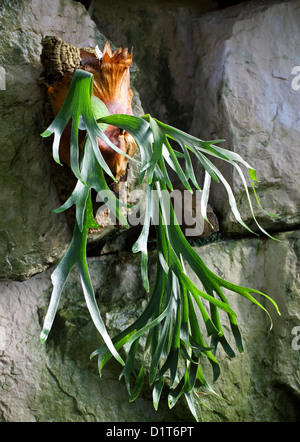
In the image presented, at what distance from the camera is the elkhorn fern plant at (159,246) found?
1.27 m

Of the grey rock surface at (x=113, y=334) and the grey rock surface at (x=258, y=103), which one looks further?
the grey rock surface at (x=258, y=103)

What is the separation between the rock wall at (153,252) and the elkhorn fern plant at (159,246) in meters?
0.25

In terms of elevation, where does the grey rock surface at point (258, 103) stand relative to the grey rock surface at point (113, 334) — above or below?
above

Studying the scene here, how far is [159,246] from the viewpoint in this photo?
1497mm

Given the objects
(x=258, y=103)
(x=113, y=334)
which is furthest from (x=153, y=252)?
(x=258, y=103)

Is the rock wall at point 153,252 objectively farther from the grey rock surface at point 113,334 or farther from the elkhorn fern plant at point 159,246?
the elkhorn fern plant at point 159,246

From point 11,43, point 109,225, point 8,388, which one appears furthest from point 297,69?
point 8,388

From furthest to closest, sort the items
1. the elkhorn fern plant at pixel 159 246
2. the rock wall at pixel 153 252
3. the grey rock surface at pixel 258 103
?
the grey rock surface at pixel 258 103
the rock wall at pixel 153 252
the elkhorn fern plant at pixel 159 246

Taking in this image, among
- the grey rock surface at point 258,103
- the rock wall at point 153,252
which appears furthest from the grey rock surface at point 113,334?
the grey rock surface at point 258,103

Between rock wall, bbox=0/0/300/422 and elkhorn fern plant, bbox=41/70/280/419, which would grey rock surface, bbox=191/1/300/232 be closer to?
rock wall, bbox=0/0/300/422

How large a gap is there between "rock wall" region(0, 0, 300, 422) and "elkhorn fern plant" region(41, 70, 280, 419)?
9.8 inches

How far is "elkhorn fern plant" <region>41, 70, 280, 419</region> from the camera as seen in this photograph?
1274mm

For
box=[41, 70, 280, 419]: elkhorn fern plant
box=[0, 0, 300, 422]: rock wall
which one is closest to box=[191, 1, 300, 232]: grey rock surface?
box=[0, 0, 300, 422]: rock wall

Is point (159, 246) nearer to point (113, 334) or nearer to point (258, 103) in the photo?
point (113, 334)
